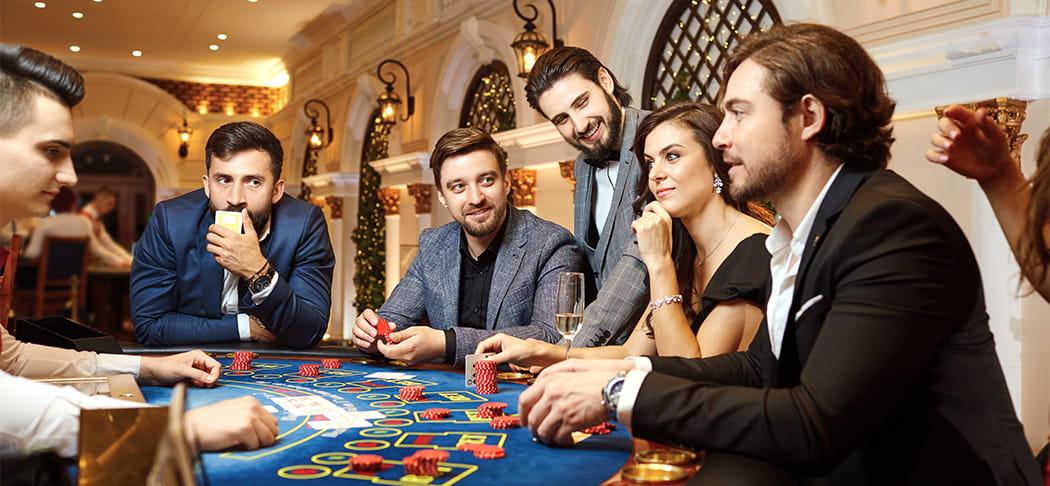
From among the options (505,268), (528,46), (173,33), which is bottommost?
(505,268)

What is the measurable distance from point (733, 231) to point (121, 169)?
674 inches

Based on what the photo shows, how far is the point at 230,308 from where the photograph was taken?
10.5 feet

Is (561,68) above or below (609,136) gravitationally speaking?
above

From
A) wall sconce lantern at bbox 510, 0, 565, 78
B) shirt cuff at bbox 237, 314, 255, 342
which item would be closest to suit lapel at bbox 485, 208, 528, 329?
shirt cuff at bbox 237, 314, 255, 342

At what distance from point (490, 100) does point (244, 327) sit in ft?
17.0

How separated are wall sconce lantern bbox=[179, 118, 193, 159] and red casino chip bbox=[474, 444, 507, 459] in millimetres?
13816

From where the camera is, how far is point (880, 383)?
125cm

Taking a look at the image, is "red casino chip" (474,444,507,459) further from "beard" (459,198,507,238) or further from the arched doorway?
the arched doorway

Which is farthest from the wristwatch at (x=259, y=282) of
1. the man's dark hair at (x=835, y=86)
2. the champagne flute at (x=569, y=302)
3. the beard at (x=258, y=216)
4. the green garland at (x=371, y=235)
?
the green garland at (x=371, y=235)

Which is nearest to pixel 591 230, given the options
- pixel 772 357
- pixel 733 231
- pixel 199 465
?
pixel 733 231

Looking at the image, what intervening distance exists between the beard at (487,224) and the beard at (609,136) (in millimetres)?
354

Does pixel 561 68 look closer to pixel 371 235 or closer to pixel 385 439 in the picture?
pixel 385 439

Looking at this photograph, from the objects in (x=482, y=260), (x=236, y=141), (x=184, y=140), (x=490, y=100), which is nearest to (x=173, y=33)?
(x=184, y=140)

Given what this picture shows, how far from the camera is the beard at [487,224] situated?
3.01 metres
